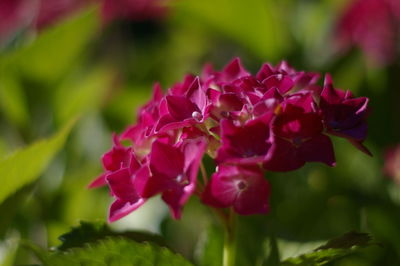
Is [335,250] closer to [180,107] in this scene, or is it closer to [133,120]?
[180,107]

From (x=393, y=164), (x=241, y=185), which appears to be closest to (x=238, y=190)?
(x=241, y=185)

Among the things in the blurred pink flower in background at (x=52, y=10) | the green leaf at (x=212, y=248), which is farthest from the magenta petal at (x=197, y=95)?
the blurred pink flower in background at (x=52, y=10)

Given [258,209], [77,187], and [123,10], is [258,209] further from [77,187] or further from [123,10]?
[123,10]

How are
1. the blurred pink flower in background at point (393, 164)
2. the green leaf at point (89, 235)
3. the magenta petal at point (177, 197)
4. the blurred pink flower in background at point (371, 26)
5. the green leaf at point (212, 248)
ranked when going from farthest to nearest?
the blurred pink flower in background at point (371, 26) < the blurred pink flower in background at point (393, 164) < the green leaf at point (212, 248) < the green leaf at point (89, 235) < the magenta petal at point (177, 197)

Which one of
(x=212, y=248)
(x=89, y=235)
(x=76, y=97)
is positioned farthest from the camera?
(x=76, y=97)

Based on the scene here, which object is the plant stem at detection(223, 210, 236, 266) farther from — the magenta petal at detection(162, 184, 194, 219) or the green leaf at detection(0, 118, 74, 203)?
the green leaf at detection(0, 118, 74, 203)

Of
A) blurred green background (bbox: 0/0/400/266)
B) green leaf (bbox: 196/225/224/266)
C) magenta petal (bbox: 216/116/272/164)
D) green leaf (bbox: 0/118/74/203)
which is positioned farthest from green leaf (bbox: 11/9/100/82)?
magenta petal (bbox: 216/116/272/164)

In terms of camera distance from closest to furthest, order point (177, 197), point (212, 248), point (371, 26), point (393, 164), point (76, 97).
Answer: point (177, 197) → point (212, 248) → point (393, 164) → point (76, 97) → point (371, 26)

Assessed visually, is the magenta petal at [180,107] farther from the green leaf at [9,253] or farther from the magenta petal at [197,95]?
the green leaf at [9,253]
